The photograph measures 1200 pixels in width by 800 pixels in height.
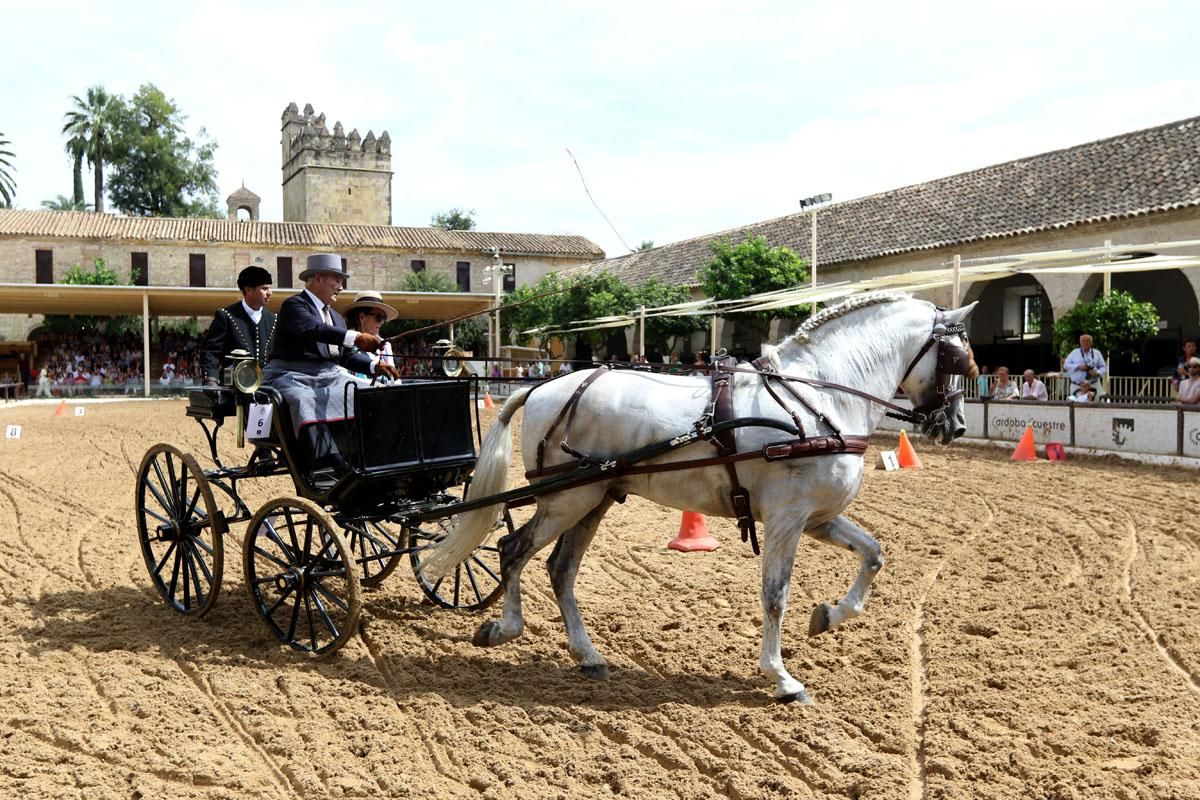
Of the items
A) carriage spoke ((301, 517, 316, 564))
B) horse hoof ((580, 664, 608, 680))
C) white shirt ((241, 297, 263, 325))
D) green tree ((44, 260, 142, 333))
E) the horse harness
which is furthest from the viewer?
green tree ((44, 260, 142, 333))

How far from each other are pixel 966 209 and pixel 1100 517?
17.3 meters

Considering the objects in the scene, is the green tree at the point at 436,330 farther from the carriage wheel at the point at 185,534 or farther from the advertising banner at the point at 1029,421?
the carriage wheel at the point at 185,534

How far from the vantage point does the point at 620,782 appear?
11.4 feet

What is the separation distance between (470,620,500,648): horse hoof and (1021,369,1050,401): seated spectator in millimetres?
12586

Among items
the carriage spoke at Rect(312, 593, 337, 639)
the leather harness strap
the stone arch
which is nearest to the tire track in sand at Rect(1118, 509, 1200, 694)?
the leather harness strap

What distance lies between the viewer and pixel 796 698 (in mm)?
4195

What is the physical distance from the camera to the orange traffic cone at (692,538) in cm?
735

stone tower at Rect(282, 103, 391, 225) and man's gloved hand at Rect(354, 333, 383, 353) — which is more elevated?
stone tower at Rect(282, 103, 391, 225)

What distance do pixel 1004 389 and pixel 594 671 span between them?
13345 millimetres

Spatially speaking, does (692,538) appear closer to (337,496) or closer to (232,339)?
(337,496)

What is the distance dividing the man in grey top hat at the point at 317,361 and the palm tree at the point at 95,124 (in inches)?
2269

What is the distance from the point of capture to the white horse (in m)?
4.42

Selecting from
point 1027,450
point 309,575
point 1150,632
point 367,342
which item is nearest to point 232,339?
point 367,342

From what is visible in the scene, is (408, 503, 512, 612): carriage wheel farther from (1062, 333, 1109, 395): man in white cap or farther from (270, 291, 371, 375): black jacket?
(1062, 333, 1109, 395): man in white cap
